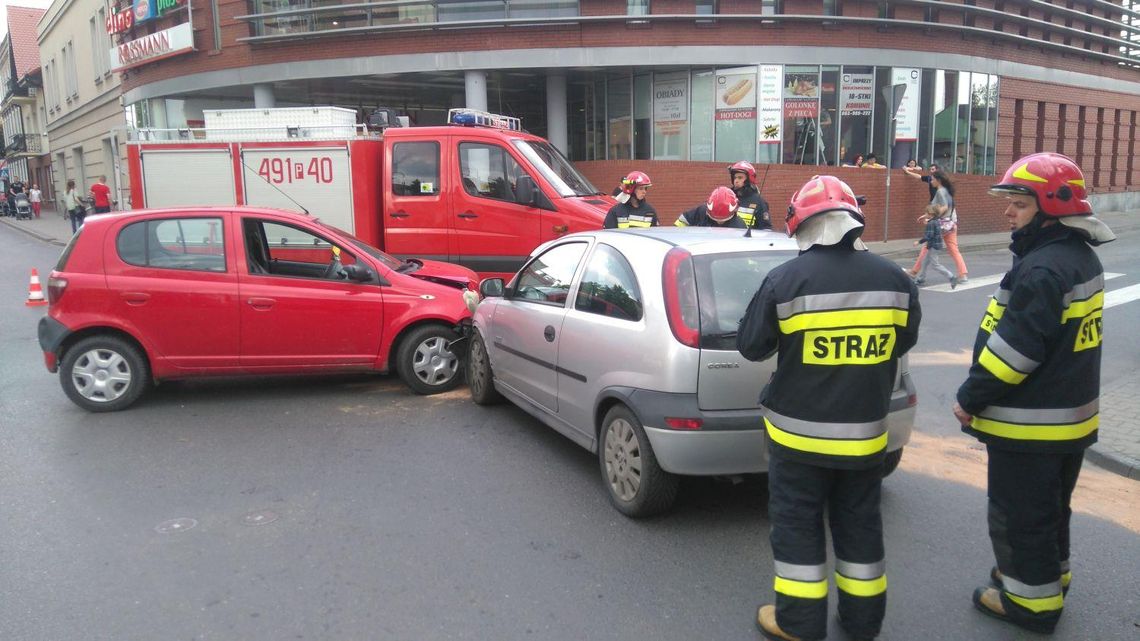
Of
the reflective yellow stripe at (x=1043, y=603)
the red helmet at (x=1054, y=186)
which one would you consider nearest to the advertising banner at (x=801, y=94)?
the red helmet at (x=1054, y=186)

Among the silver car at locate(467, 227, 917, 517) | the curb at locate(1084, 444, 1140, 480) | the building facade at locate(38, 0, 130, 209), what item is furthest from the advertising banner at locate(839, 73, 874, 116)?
the building facade at locate(38, 0, 130, 209)

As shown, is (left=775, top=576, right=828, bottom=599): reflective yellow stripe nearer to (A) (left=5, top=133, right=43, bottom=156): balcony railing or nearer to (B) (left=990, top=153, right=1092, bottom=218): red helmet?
(B) (left=990, top=153, right=1092, bottom=218): red helmet

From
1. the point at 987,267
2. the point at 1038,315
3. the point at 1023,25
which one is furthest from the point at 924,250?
the point at 1023,25

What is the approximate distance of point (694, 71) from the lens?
64.8ft

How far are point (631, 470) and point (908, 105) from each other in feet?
63.3

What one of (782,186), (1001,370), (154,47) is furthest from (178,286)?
(154,47)

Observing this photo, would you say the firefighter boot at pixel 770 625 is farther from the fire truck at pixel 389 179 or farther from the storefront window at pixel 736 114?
the storefront window at pixel 736 114

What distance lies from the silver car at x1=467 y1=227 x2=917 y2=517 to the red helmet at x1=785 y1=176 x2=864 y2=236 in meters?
1.10

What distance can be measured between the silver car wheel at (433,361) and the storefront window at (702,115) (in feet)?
46.9

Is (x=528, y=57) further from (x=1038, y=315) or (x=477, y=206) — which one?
(x=1038, y=315)

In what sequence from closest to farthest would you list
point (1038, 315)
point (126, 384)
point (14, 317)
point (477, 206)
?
point (1038, 315), point (126, 384), point (477, 206), point (14, 317)

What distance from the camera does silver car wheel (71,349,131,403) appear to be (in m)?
6.37

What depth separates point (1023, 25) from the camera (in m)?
23.0

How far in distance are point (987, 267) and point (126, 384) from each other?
14.2 m
